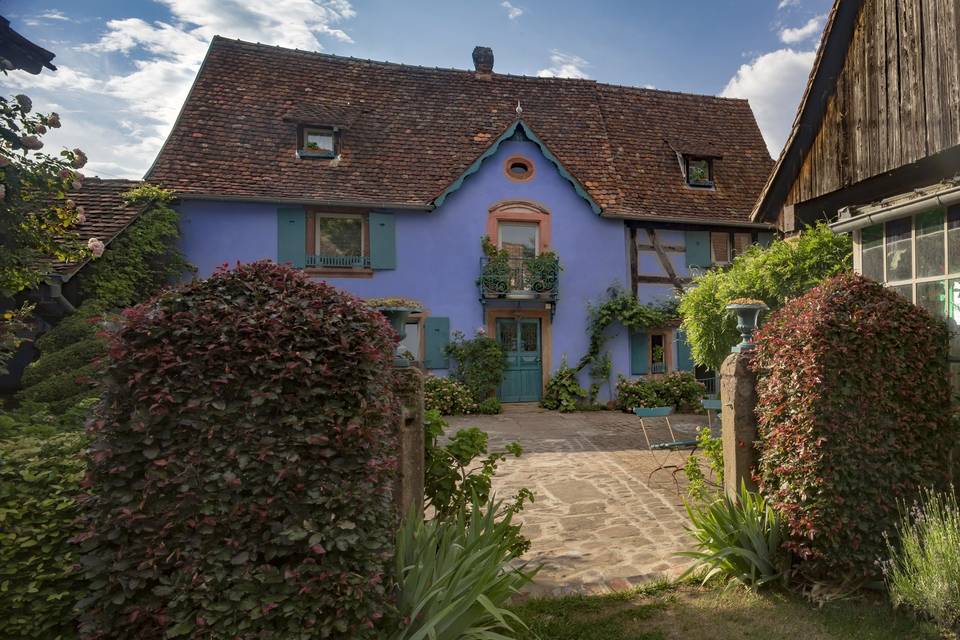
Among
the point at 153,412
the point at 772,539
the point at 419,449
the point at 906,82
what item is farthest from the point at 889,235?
the point at 153,412

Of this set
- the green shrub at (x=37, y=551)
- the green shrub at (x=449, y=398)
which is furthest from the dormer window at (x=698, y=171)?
the green shrub at (x=37, y=551)

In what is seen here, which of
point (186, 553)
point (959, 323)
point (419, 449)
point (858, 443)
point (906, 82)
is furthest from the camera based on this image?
point (906, 82)

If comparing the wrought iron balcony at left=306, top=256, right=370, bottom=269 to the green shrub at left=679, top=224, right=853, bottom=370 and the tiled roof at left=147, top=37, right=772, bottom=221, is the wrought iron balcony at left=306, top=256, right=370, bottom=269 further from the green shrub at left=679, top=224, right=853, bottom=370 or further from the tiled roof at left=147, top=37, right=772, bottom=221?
the green shrub at left=679, top=224, right=853, bottom=370

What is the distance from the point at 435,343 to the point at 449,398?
148cm

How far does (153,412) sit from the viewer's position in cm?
224

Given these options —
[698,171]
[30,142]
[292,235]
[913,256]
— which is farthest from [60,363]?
[698,171]

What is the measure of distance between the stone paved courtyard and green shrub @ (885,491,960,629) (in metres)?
1.37

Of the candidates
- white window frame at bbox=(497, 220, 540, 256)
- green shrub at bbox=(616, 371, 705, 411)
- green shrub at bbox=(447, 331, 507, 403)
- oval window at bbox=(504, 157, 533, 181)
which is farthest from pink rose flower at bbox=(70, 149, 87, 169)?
green shrub at bbox=(616, 371, 705, 411)

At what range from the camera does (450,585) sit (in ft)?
8.99

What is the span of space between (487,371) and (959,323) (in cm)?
979

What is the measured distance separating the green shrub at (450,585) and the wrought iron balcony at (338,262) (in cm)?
1035

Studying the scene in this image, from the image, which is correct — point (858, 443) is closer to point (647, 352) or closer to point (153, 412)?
point (153, 412)

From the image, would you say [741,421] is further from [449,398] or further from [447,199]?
[447,199]

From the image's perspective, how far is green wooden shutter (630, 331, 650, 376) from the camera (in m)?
14.3
